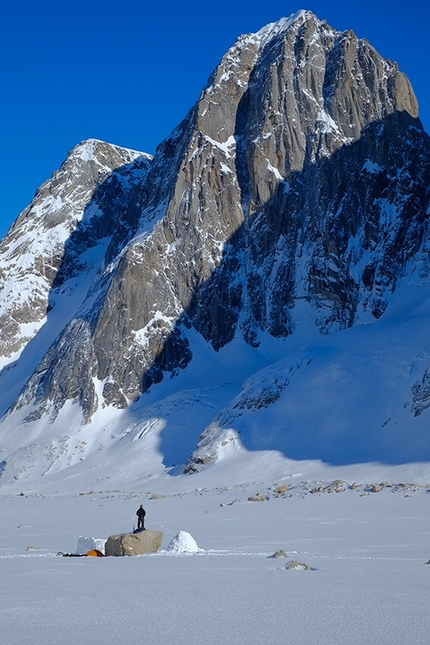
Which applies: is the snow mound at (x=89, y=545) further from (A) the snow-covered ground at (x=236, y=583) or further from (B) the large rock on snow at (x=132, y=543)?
(A) the snow-covered ground at (x=236, y=583)

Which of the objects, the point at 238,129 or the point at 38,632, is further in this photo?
the point at 238,129

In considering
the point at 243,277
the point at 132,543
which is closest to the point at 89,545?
the point at 132,543

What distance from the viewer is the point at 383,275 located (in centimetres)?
8381

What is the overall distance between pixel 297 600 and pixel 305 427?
43955mm

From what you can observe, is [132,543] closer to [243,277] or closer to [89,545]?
[89,545]

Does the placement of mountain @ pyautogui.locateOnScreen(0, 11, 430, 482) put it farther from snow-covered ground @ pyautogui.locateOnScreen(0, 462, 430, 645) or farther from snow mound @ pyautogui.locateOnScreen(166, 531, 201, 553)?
snow mound @ pyautogui.locateOnScreen(166, 531, 201, 553)

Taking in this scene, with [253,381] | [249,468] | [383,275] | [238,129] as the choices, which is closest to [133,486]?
[249,468]

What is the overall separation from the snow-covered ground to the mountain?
33.7 m

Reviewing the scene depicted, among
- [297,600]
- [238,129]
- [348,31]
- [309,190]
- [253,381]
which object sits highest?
[348,31]

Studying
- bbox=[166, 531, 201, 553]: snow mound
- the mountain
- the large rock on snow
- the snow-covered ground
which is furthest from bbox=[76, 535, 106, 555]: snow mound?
the mountain

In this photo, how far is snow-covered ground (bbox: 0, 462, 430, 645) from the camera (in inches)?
286

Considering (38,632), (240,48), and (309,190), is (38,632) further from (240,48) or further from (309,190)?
(240,48)

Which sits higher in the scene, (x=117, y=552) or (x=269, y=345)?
(x=269, y=345)

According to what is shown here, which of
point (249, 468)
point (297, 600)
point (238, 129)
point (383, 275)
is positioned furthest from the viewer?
point (238, 129)
